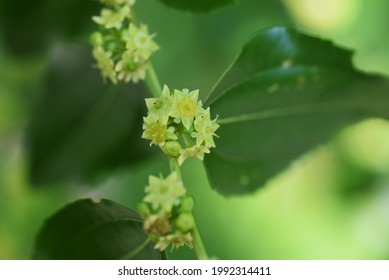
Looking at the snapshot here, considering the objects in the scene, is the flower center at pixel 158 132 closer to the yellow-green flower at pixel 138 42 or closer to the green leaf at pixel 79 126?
the yellow-green flower at pixel 138 42

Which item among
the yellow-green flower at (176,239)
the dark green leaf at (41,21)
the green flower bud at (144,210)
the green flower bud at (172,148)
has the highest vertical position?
the dark green leaf at (41,21)

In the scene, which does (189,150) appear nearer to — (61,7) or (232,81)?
(232,81)

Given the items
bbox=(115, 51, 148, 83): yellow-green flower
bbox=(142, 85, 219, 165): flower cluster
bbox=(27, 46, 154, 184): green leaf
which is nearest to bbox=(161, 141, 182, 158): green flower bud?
bbox=(142, 85, 219, 165): flower cluster

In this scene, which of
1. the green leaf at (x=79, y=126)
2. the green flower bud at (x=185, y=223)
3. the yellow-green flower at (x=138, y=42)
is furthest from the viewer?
the green leaf at (x=79, y=126)

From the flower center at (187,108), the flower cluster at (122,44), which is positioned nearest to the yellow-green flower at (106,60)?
the flower cluster at (122,44)

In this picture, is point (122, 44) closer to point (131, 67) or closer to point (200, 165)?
point (131, 67)

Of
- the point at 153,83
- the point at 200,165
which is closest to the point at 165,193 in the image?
the point at 153,83

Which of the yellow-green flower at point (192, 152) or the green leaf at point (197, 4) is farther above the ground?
the green leaf at point (197, 4)
